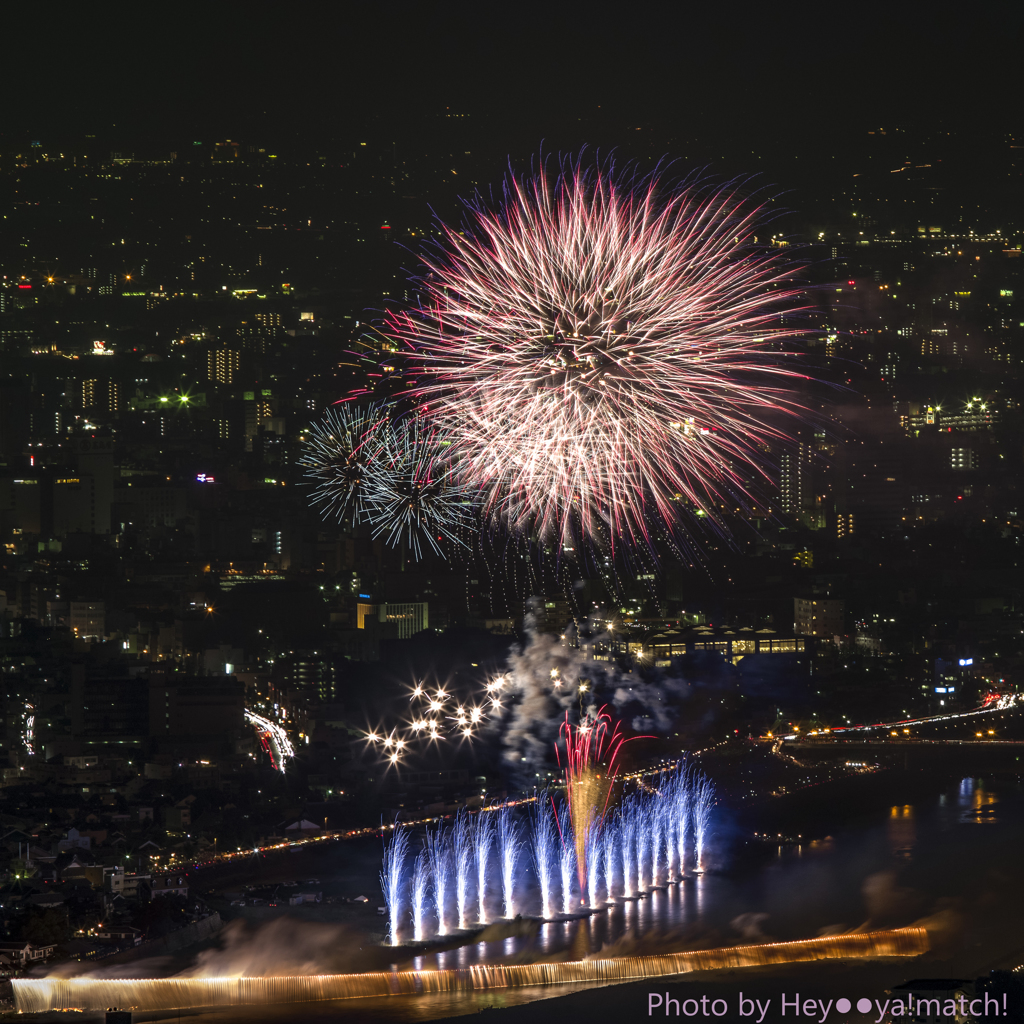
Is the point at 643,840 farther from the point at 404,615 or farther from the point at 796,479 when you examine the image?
the point at 796,479

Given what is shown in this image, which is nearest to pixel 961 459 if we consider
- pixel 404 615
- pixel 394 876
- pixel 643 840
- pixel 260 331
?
pixel 404 615

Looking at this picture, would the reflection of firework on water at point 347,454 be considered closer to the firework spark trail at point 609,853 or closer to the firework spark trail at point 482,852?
the firework spark trail at point 482,852

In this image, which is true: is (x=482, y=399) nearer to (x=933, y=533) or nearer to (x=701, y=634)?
(x=701, y=634)

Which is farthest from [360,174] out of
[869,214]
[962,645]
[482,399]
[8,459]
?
[482,399]

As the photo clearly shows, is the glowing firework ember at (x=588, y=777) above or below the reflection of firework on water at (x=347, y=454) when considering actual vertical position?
below

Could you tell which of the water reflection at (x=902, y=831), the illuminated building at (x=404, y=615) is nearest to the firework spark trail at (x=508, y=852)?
the water reflection at (x=902, y=831)
